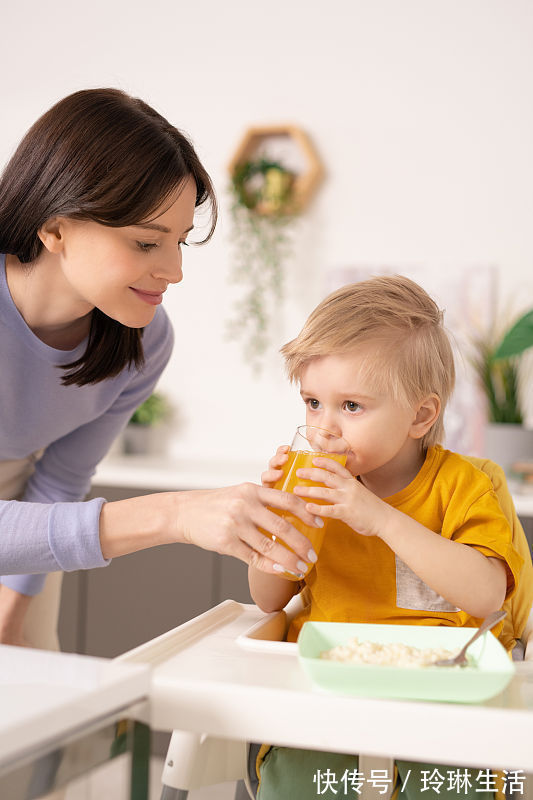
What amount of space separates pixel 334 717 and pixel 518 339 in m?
2.10

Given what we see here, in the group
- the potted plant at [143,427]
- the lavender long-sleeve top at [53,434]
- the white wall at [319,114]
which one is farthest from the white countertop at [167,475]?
the lavender long-sleeve top at [53,434]

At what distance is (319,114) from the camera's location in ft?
10.8

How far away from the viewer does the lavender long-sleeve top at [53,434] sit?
44.6 inches

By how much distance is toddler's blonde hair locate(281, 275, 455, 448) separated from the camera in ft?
4.13

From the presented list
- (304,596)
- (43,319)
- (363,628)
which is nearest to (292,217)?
(43,319)

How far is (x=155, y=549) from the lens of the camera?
2.89m

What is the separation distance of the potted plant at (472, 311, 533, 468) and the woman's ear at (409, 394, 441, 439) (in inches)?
56.6

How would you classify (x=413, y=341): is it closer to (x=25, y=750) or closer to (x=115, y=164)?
(x=115, y=164)

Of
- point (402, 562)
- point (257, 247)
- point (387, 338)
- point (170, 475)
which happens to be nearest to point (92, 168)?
point (387, 338)

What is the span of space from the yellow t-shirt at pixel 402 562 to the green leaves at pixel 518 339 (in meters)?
1.45

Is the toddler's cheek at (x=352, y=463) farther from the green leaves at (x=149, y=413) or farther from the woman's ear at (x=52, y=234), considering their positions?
the green leaves at (x=149, y=413)

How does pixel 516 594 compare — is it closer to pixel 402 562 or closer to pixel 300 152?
pixel 402 562

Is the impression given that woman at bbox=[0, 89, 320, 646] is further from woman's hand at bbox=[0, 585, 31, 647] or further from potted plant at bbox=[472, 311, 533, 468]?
potted plant at bbox=[472, 311, 533, 468]

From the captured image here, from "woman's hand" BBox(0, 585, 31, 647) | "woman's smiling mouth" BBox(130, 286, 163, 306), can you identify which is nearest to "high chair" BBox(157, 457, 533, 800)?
"woman's smiling mouth" BBox(130, 286, 163, 306)
